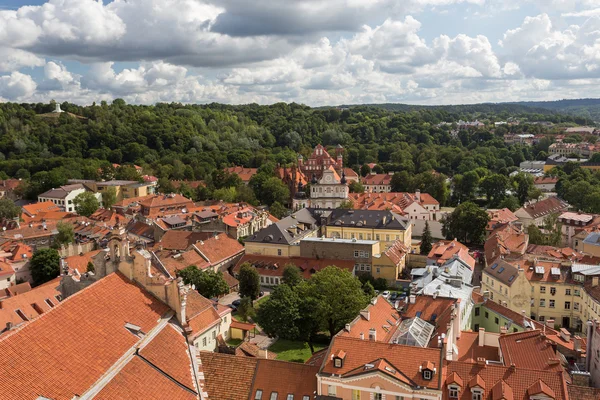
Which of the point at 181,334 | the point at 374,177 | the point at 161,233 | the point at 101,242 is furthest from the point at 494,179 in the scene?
the point at 181,334

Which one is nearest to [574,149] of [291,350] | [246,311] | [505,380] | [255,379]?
[246,311]

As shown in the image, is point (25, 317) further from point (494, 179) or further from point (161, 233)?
point (494, 179)

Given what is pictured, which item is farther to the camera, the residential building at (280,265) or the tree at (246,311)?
the residential building at (280,265)

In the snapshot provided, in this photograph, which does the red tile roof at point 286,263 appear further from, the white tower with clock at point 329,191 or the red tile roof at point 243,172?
the red tile roof at point 243,172

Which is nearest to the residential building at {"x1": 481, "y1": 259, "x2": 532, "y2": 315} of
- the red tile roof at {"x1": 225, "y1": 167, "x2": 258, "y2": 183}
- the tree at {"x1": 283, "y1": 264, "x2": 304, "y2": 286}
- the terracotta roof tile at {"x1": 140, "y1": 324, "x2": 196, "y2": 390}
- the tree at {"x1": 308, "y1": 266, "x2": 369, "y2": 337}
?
the tree at {"x1": 308, "y1": 266, "x2": 369, "y2": 337}

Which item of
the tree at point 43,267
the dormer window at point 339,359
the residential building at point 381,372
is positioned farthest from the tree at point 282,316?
the tree at point 43,267

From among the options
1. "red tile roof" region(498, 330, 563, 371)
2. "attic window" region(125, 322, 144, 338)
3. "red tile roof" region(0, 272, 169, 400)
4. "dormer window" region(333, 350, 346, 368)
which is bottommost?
"red tile roof" region(498, 330, 563, 371)

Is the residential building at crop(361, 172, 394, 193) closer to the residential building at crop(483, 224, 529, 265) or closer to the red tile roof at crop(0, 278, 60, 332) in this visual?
the residential building at crop(483, 224, 529, 265)
